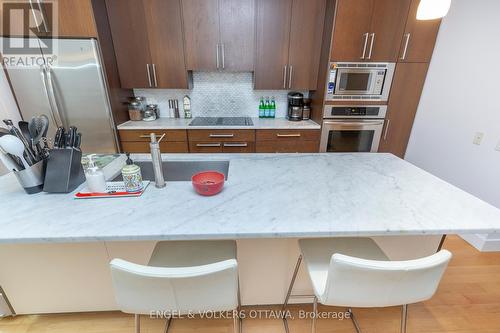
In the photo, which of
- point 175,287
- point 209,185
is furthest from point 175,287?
point 209,185

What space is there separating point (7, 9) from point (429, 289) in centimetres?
361

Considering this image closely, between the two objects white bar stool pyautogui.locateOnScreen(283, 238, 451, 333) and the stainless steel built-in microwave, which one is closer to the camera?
white bar stool pyautogui.locateOnScreen(283, 238, 451, 333)

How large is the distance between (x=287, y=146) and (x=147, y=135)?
1588 mm

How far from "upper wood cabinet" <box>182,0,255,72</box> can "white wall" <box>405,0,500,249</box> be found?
1.97 metres

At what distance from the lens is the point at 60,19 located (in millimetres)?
2078

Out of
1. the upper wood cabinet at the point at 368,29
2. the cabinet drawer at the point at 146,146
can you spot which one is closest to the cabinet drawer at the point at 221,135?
the cabinet drawer at the point at 146,146

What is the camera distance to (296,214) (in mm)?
946

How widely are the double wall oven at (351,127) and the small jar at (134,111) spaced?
2.18 metres

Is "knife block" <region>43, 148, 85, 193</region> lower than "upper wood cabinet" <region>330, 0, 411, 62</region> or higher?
lower

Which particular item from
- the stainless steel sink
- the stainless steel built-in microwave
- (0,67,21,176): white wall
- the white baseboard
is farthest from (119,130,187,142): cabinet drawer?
the white baseboard

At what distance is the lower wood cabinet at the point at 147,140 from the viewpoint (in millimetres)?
2512

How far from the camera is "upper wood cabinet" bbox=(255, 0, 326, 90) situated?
7.84ft

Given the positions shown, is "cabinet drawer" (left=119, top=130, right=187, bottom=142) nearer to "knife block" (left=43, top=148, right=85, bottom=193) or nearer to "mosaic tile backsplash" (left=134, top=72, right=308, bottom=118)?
"mosaic tile backsplash" (left=134, top=72, right=308, bottom=118)

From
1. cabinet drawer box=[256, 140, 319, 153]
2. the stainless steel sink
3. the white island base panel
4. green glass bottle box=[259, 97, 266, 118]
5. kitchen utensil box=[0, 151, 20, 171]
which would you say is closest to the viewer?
kitchen utensil box=[0, 151, 20, 171]
